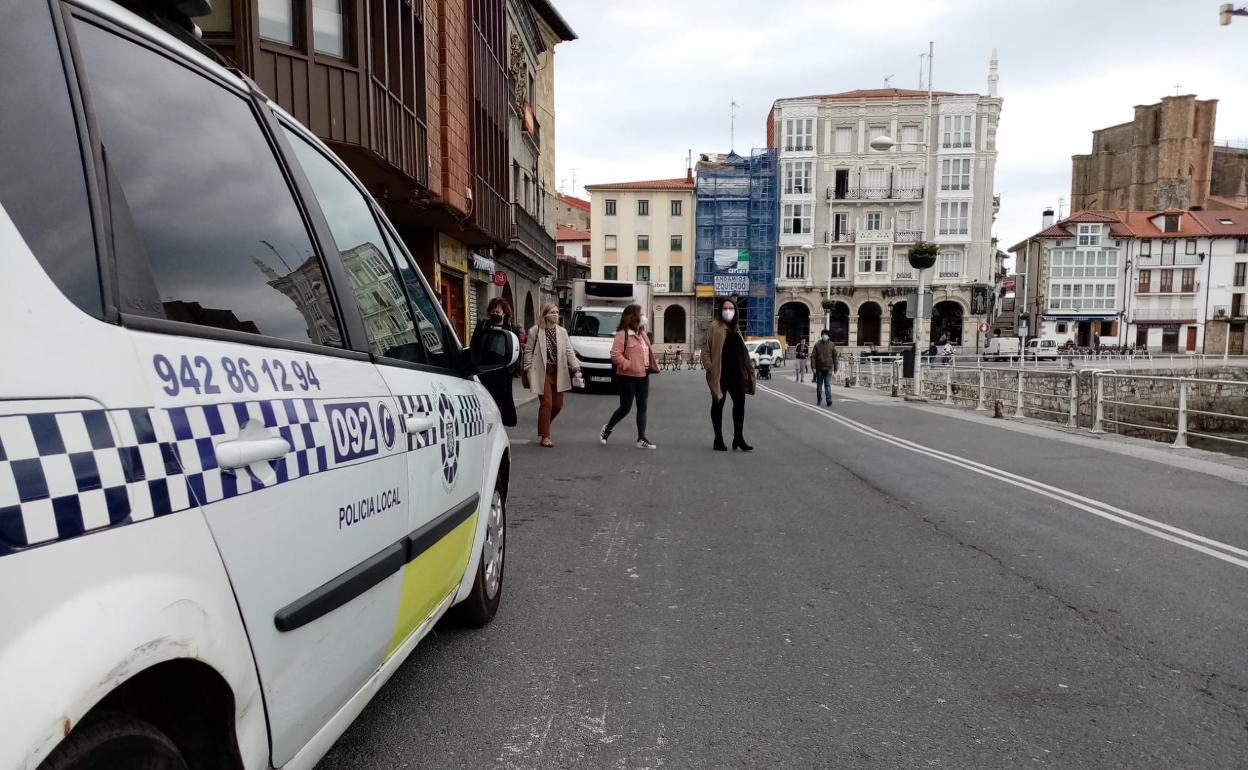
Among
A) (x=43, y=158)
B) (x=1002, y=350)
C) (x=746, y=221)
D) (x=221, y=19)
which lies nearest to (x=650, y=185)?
(x=746, y=221)

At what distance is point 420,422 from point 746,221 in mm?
62365

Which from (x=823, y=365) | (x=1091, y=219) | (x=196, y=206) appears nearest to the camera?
(x=196, y=206)

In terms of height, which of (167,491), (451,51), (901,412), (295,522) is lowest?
(901,412)

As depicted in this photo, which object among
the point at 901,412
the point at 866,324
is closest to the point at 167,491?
the point at 901,412

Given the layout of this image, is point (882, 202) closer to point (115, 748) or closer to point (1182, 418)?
point (1182, 418)

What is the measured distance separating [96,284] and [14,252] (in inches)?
5.9

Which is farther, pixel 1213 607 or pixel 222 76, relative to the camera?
pixel 1213 607

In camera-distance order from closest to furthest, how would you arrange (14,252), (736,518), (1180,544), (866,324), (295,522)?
(14,252), (295,522), (1180,544), (736,518), (866,324)

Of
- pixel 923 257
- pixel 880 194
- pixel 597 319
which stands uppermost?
pixel 880 194

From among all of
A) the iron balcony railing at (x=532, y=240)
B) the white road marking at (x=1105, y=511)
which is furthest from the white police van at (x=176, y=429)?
the iron balcony railing at (x=532, y=240)

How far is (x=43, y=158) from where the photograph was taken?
1.26 metres

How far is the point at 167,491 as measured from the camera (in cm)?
130

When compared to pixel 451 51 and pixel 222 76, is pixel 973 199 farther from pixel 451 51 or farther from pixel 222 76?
pixel 222 76

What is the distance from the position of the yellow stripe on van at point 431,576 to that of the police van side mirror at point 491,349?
2.02ft
